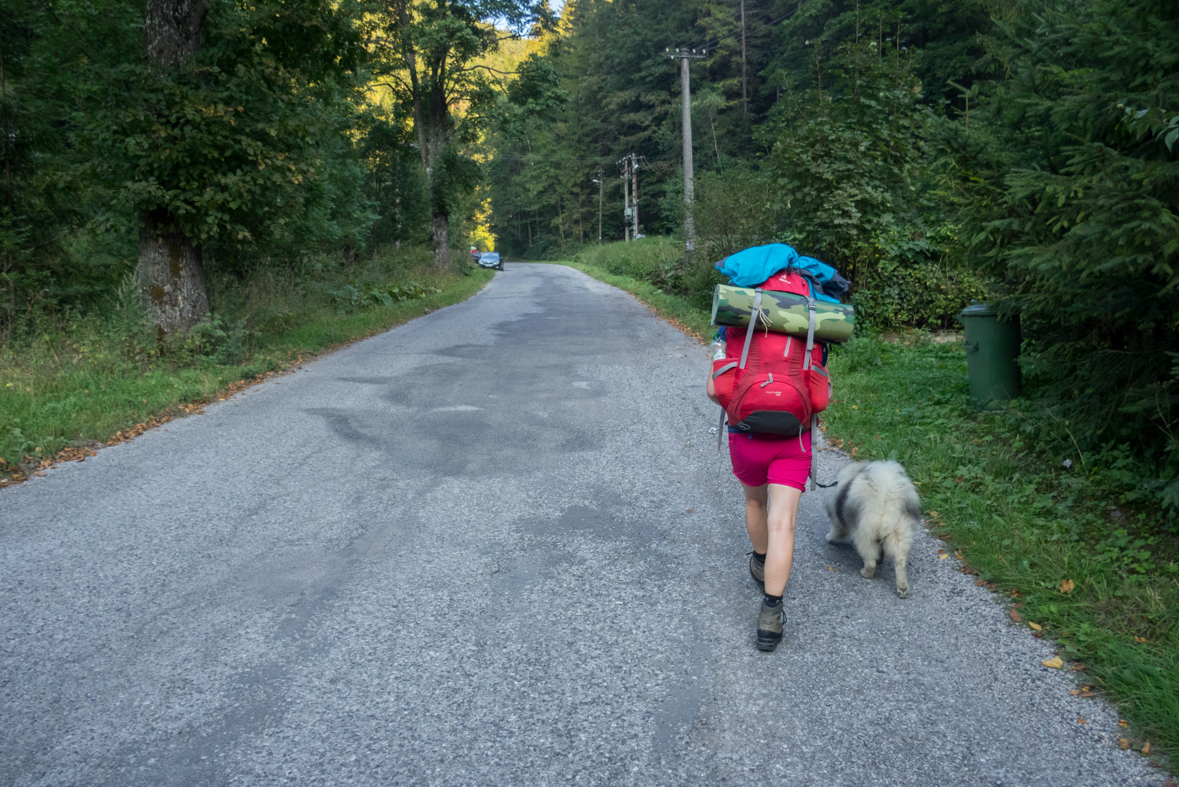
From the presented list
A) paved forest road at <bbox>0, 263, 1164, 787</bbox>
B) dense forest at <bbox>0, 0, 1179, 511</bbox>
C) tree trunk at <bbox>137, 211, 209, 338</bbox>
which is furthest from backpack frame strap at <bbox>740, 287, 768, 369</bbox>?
tree trunk at <bbox>137, 211, 209, 338</bbox>

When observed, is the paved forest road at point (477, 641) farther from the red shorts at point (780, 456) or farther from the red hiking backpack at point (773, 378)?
the red hiking backpack at point (773, 378)

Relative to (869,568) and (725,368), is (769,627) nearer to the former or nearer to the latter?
(869,568)

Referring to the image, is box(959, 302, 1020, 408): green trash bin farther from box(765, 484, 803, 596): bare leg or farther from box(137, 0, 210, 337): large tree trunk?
box(137, 0, 210, 337): large tree trunk

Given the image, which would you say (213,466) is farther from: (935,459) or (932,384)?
(932,384)

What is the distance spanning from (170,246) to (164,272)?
392mm

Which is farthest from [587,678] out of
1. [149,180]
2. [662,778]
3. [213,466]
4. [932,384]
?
[149,180]

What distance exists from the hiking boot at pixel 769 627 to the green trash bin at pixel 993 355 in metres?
4.58

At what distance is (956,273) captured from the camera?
38.7 feet

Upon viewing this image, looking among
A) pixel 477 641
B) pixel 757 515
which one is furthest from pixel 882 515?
pixel 477 641

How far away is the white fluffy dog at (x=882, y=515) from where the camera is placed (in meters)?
4.02

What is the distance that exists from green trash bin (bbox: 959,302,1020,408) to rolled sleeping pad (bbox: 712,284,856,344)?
4.41 metres

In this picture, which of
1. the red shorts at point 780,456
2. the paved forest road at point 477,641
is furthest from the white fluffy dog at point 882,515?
the red shorts at point 780,456

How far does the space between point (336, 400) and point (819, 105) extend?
359 inches

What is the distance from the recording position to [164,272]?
10.8 meters
